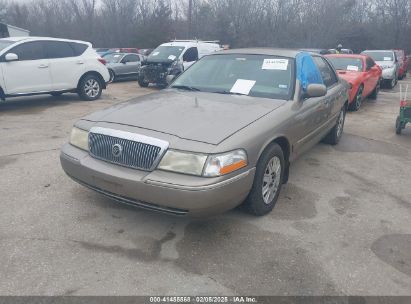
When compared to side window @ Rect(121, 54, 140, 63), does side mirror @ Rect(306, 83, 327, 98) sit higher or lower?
higher

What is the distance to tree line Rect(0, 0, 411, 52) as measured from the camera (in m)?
31.7

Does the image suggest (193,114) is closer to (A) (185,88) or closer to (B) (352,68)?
(A) (185,88)

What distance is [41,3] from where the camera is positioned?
49000mm

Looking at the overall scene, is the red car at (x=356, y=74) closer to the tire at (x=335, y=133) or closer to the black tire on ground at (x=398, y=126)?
the black tire on ground at (x=398, y=126)

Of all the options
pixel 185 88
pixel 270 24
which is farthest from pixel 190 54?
pixel 270 24

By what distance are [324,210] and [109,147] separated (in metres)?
2.27

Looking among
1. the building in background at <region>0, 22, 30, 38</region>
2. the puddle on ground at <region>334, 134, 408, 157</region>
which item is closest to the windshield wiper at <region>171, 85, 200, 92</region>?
the puddle on ground at <region>334, 134, 408, 157</region>

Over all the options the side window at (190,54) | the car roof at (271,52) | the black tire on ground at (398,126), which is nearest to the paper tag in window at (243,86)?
the car roof at (271,52)

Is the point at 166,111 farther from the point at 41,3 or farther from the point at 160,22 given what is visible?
the point at 41,3

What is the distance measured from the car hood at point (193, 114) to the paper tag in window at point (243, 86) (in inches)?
5.6

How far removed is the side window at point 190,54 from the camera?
1308 centimetres

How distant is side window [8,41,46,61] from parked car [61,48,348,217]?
18.2 feet

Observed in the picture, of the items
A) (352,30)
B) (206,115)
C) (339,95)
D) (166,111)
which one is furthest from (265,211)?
(352,30)

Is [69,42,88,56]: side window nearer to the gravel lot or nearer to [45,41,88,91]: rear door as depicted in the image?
[45,41,88,91]: rear door
